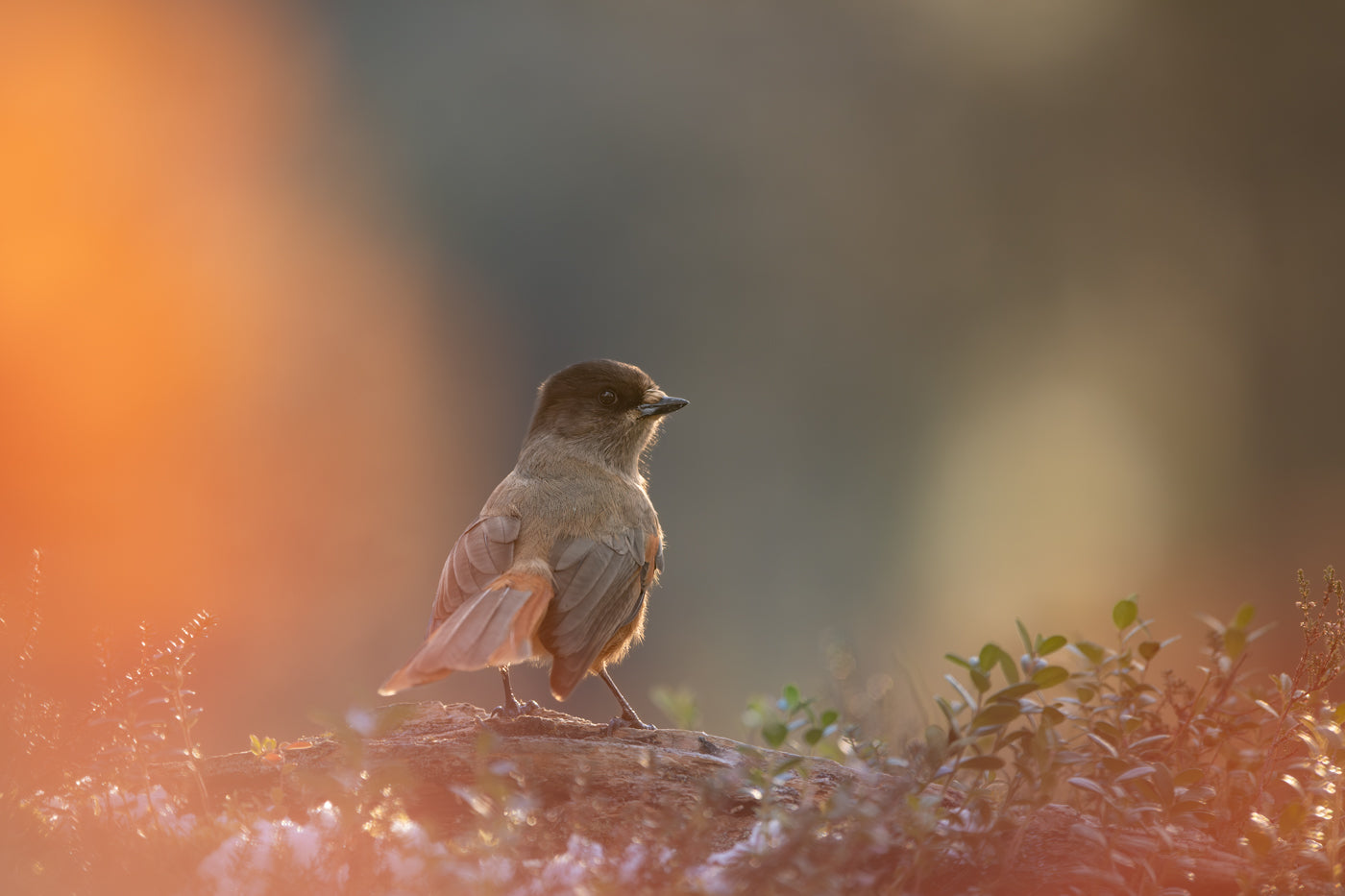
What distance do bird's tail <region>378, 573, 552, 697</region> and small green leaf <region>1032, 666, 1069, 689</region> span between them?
4.48 feet

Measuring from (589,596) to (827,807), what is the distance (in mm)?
1463

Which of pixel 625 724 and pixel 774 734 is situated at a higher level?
pixel 774 734

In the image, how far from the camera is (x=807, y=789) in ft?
7.72

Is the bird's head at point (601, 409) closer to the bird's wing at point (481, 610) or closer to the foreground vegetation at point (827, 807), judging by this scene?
the bird's wing at point (481, 610)

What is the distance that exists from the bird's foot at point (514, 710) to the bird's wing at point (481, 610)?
30 cm

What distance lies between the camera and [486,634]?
2.69 meters

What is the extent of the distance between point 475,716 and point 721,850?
1358 mm

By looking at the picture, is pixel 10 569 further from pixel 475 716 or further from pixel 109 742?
pixel 475 716

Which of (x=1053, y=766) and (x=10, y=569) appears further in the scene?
(x=10, y=569)

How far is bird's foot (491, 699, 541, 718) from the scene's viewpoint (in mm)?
3205

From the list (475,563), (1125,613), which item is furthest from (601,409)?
(1125,613)

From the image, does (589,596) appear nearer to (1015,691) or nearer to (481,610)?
(481,610)

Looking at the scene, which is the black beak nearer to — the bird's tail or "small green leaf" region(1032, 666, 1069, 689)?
the bird's tail

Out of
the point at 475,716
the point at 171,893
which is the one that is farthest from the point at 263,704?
the point at 171,893
